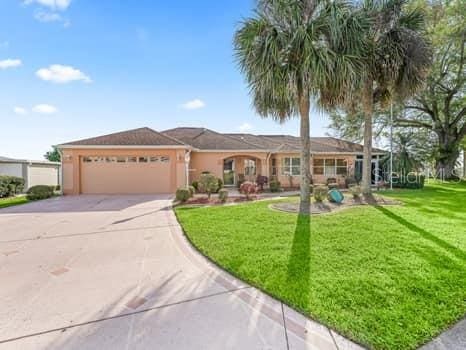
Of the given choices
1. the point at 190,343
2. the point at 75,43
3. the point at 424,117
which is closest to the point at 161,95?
the point at 75,43

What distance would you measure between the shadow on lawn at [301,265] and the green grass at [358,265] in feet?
0.04

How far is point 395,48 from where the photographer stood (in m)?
9.70

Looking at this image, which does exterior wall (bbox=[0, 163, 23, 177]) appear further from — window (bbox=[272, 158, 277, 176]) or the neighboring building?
window (bbox=[272, 158, 277, 176])

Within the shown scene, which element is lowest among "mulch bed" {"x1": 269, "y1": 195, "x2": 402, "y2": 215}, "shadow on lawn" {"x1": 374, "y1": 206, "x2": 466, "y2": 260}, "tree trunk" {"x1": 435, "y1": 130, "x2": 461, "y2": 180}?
"shadow on lawn" {"x1": 374, "y1": 206, "x2": 466, "y2": 260}

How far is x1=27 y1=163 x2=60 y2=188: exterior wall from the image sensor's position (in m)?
20.9

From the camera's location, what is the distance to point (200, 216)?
8641 mm

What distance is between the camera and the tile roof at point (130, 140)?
15859 mm

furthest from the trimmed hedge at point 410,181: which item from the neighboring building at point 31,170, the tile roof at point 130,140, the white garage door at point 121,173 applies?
the neighboring building at point 31,170

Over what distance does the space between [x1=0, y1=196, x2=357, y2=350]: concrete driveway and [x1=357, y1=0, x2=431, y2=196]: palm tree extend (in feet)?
29.6

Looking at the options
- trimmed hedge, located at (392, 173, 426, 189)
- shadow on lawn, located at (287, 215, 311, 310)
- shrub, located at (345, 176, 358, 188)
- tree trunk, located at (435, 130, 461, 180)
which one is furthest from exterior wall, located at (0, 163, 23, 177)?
tree trunk, located at (435, 130, 461, 180)

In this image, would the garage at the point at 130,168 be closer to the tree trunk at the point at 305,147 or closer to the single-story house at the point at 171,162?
the single-story house at the point at 171,162

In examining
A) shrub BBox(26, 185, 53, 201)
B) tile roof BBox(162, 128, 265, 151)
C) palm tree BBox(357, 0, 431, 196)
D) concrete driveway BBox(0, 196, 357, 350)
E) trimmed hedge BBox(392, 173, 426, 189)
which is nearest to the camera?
concrete driveway BBox(0, 196, 357, 350)

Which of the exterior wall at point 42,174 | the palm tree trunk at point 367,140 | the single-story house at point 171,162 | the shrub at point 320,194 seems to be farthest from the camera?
the exterior wall at point 42,174

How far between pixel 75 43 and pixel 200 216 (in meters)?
Result: 10.7
